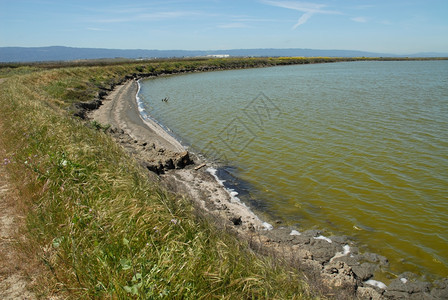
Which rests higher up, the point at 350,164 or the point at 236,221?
the point at 350,164

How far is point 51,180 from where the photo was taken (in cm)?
609

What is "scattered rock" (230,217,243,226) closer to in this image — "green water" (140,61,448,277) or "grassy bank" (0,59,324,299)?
"green water" (140,61,448,277)

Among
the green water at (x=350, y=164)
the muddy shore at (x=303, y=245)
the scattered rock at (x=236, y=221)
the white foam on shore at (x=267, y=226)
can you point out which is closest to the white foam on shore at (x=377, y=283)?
the muddy shore at (x=303, y=245)

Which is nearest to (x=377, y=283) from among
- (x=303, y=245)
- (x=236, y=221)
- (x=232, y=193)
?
(x=303, y=245)

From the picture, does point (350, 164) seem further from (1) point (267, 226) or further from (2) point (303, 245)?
(2) point (303, 245)

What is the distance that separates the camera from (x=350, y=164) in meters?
13.2

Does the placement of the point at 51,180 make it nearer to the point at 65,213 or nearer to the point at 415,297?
the point at 65,213

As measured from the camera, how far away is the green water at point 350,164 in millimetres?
8609

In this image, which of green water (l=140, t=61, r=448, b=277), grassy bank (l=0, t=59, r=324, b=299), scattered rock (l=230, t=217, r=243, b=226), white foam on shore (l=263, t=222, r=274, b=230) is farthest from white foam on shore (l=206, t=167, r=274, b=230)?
grassy bank (l=0, t=59, r=324, b=299)

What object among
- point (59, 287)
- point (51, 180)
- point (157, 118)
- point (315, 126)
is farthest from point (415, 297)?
point (157, 118)

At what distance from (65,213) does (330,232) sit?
708 cm

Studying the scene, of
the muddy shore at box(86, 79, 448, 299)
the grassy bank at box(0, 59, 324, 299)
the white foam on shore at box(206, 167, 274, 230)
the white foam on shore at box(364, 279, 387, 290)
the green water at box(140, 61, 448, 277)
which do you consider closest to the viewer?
the grassy bank at box(0, 59, 324, 299)

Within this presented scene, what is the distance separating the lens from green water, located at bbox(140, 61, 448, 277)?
861 cm

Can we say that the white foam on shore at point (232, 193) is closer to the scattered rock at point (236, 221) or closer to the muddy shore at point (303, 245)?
the muddy shore at point (303, 245)
